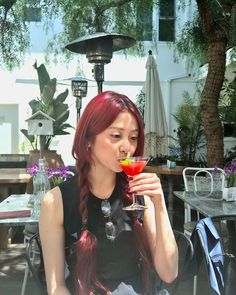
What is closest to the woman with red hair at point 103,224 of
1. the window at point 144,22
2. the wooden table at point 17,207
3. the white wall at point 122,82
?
the wooden table at point 17,207

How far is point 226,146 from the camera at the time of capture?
34.9 feet

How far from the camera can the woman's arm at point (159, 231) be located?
1.47 m

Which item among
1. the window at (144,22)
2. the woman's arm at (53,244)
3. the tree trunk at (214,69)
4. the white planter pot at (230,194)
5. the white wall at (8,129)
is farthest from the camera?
the white wall at (8,129)

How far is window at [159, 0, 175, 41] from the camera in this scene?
9.80m

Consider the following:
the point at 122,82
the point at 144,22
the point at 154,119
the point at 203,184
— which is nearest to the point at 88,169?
the point at 203,184

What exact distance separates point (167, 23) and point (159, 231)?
9470 millimetres

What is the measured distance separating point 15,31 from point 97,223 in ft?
23.8

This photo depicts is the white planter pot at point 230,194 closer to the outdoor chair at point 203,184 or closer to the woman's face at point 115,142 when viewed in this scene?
the outdoor chair at point 203,184

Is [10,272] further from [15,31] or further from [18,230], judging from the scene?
[15,31]

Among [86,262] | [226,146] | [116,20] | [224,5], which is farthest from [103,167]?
[226,146]

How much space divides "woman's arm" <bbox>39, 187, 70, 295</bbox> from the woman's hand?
0.30 m

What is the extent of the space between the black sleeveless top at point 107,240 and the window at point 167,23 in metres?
8.41

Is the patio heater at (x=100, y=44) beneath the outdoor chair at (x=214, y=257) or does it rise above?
above

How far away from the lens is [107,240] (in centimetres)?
160
